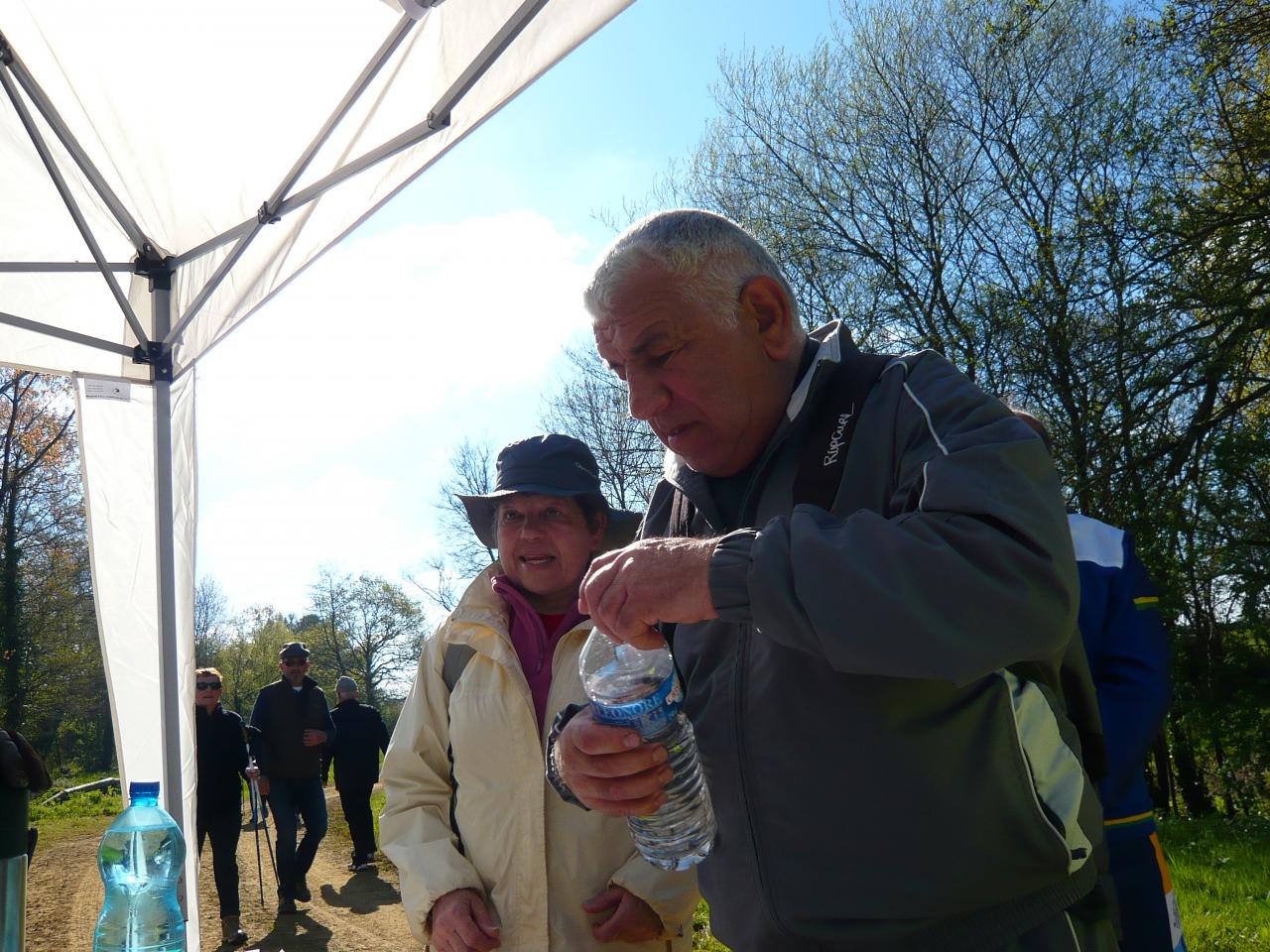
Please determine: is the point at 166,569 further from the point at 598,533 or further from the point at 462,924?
the point at 462,924

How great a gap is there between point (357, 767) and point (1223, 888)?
7934 millimetres

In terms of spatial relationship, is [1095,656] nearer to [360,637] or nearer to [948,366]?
[948,366]

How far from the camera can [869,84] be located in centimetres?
1456

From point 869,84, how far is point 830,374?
14.5 meters

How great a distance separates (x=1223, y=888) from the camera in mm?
5270

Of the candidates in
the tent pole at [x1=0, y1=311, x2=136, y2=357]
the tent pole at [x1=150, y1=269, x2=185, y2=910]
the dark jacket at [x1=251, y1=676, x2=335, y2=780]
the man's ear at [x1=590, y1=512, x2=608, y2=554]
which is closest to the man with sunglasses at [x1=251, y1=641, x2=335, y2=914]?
the dark jacket at [x1=251, y1=676, x2=335, y2=780]

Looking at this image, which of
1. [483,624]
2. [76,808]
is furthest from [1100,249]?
[76,808]

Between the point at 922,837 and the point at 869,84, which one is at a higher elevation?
the point at 869,84

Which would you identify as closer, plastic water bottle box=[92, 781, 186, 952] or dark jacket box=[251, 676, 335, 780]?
plastic water bottle box=[92, 781, 186, 952]

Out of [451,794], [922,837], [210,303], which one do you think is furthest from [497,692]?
[210,303]

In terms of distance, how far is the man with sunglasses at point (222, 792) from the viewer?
727 centimetres

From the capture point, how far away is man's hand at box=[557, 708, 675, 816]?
154cm

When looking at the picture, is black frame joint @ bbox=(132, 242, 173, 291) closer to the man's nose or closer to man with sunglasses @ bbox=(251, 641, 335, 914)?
the man's nose

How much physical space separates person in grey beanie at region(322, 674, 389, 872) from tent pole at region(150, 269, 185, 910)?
5.94 m
